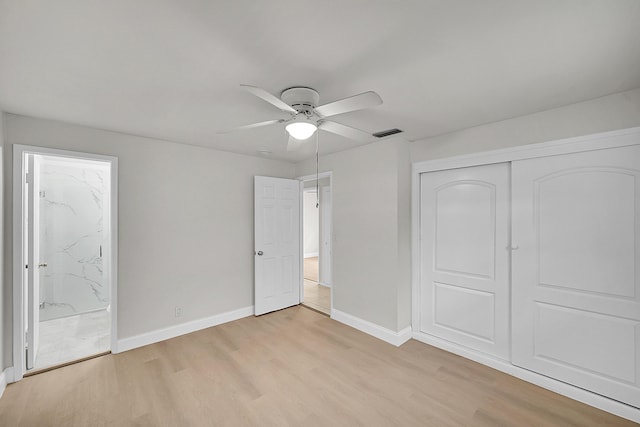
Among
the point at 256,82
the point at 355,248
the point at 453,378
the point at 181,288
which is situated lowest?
the point at 453,378

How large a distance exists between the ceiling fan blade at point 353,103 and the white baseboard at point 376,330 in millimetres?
2654

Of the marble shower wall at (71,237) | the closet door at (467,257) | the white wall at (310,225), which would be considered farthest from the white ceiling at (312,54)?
the white wall at (310,225)

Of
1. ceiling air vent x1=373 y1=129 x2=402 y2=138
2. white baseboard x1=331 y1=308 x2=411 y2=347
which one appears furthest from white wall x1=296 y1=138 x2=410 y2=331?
ceiling air vent x1=373 y1=129 x2=402 y2=138

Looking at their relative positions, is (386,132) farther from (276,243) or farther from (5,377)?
(5,377)

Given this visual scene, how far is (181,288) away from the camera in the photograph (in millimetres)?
3414

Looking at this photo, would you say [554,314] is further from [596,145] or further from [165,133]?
[165,133]

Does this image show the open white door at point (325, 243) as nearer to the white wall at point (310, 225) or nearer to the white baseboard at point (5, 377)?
the white wall at point (310, 225)

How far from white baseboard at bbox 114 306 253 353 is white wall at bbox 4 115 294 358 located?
6 cm

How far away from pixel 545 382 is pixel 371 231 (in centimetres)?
211

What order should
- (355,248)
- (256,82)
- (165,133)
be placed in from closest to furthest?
(256,82) → (165,133) → (355,248)

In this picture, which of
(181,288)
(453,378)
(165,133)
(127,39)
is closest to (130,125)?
(165,133)

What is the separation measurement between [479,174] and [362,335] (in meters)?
2.32

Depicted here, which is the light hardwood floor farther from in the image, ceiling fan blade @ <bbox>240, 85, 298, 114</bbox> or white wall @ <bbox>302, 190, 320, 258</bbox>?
white wall @ <bbox>302, 190, 320, 258</bbox>

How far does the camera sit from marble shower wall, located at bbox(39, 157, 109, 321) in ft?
13.0
